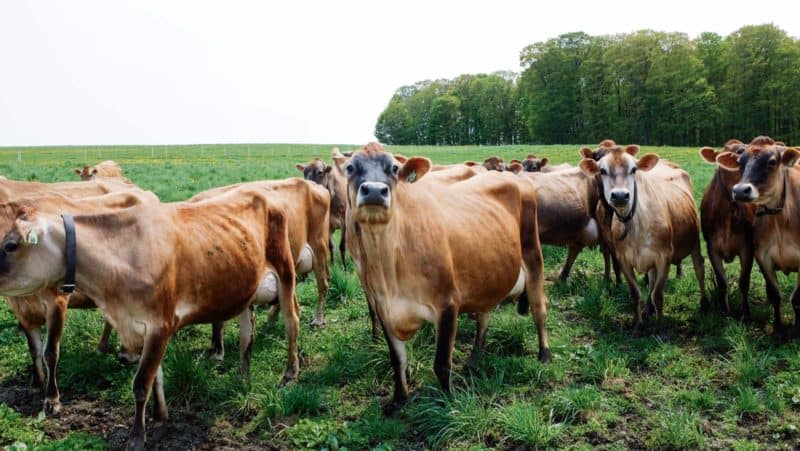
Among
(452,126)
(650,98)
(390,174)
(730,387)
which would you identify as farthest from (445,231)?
(452,126)

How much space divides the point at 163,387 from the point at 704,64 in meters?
70.6

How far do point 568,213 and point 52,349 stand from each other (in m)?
7.06

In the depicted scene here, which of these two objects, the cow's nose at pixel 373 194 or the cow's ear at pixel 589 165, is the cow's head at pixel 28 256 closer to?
the cow's nose at pixel 373 194

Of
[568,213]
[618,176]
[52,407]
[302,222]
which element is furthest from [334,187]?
[52,407]

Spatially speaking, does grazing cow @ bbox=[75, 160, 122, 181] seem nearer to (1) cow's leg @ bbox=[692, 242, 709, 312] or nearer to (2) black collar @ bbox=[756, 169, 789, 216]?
(1) cow's leg @ bbox=[692, 242, 709, 312]

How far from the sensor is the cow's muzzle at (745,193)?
20.4ft

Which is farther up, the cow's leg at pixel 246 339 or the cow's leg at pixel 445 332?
the cow's leg at pixel 445 332

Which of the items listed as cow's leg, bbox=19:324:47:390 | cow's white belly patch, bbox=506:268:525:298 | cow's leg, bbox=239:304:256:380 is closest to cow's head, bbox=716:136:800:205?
cow's white belly patch, bbox=506:268:525:298

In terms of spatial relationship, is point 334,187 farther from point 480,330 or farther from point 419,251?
point 419,251

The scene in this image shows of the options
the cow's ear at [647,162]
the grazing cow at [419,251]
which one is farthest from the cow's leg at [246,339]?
the cow's ear at [647,162]

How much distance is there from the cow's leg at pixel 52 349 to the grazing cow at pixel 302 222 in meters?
1.57

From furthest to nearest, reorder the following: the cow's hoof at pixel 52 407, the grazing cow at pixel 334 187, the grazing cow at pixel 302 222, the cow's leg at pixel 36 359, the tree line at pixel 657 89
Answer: the tree line at pixel 657 89
the grazing cow at pixel 334 187
the grazing cow at pixel 302 222
the cow's leg at pixel 36 359
the cow's hoof at pixel 52 407

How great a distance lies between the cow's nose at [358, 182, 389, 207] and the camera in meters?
4.31

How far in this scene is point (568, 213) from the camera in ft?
30.4
